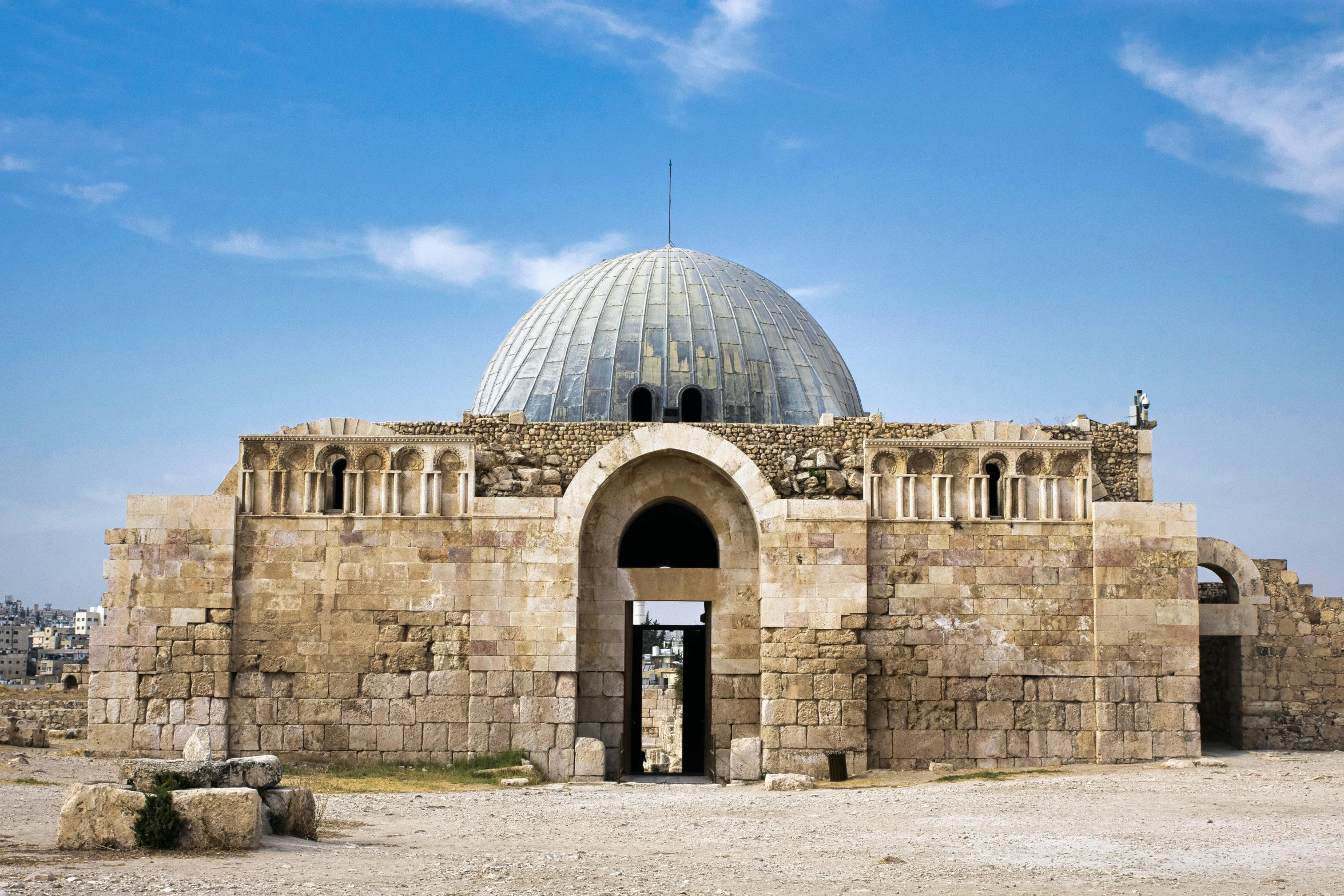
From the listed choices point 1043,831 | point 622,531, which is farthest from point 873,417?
point 1043,831

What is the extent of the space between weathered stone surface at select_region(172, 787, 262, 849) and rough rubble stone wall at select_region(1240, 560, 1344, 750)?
15.6 m

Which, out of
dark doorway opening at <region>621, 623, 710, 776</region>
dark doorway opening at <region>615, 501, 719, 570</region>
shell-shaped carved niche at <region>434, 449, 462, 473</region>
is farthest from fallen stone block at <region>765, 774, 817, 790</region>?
shell-shaped carved niche at <region>434, 449, 462, 473</region>

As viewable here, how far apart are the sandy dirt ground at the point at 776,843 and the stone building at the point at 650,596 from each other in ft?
5.20

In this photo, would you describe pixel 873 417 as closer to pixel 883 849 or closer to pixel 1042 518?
pixel 1042 518

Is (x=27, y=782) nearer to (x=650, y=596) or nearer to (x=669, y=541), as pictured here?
(x=650, y=596)

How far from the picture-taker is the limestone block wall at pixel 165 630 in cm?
1722

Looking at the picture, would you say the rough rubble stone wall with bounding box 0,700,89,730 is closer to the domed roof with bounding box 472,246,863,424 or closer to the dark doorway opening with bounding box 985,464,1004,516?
the domed roof with bounding box 472,246,863,424

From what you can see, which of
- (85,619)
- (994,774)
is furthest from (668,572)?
(85,619)

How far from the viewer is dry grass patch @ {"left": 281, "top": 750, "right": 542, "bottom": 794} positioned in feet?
49.6

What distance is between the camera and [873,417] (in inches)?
726

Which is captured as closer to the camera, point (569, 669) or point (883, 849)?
point (883, 849)

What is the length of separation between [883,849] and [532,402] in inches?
531

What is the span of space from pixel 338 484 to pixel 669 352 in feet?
21.6

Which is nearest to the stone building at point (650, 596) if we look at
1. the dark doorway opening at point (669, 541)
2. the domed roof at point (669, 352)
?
the dark doorway opening at point (669, 541)
